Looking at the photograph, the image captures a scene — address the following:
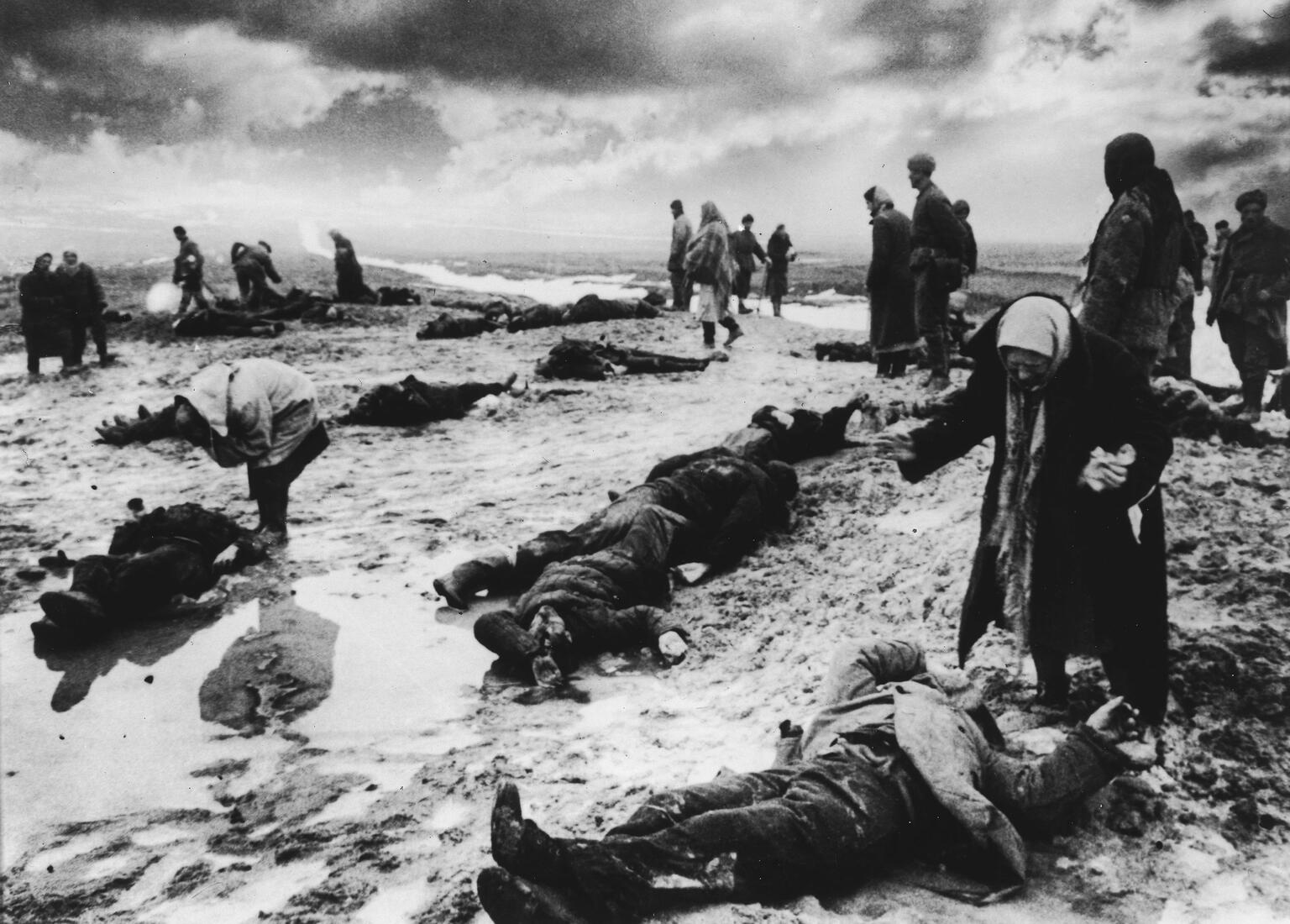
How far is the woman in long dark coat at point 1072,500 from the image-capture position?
2.45 m

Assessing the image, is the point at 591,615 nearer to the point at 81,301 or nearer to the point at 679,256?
the point at 81,301

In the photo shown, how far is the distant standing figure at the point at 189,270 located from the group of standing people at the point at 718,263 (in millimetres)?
8194

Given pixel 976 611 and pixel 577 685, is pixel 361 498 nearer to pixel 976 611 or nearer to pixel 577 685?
pixel 577 685

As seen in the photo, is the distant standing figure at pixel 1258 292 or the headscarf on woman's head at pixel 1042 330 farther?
the distant standing figure at pixel 1258 292

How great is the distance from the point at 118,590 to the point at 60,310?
26.9 feet

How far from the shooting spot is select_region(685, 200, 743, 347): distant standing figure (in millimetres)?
11023

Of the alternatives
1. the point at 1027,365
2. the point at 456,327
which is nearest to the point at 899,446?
the point at 1027,365

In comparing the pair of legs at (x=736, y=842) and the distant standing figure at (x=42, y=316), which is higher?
the distant standing figure at (x=42, y=316)

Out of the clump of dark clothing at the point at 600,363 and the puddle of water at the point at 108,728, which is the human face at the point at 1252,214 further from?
the puddle of water at the point at 108,728

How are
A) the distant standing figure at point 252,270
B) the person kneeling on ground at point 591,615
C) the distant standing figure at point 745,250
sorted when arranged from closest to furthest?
the person kneeling on ground at point 591,615, the distant standing figure at point 252,270, the distant standing figure at point 745,250

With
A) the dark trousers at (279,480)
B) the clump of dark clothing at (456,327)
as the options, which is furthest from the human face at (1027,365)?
the clump of dark clothing at (456,327)

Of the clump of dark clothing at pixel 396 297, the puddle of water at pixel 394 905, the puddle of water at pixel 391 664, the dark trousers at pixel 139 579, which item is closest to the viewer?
the puddle of water at pixel 394 905

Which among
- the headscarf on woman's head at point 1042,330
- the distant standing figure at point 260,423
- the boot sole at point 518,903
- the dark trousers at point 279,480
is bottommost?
the boot sole at point 518,903

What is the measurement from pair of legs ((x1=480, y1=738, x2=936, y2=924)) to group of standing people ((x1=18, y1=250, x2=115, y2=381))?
10930mm
